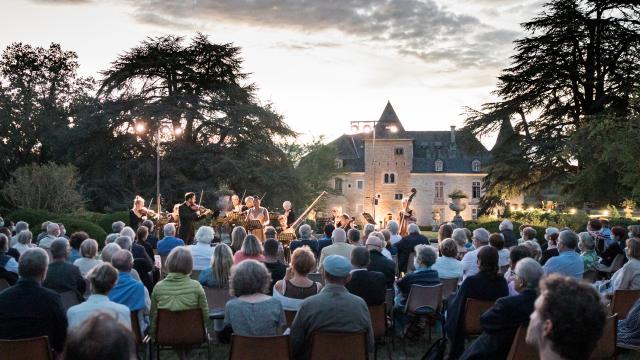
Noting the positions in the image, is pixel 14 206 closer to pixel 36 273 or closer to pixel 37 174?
pixel 37 174

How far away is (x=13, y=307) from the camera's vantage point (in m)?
5.14

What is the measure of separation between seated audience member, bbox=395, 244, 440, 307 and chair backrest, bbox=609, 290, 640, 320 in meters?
2.00

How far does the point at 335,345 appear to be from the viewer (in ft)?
16.3

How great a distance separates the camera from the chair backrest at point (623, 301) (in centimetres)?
702

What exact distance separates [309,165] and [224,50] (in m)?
24.1

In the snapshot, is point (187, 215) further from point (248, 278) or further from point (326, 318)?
point (326, 318)

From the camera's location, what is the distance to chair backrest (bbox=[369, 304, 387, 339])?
6762 millimetres

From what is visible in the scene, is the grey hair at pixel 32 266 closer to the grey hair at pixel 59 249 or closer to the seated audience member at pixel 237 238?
the grey hair at pixel 59 249

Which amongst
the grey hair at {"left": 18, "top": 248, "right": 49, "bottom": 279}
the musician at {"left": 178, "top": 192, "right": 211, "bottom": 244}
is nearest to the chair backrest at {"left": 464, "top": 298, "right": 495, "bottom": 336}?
the grey hair at {"left": 18, "top": 248, "right": 49, "bottom": 279}

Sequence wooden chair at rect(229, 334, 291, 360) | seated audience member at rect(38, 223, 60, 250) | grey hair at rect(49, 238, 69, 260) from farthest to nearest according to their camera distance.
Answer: seated audience member at rect(38, 223, 60, 250) < grey hair at rect(49, 238, 69, 260) < wooden chair at rect(229, 334, 291, 360)

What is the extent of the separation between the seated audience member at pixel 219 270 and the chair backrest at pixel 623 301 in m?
4.33

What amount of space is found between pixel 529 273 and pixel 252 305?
2310 mm

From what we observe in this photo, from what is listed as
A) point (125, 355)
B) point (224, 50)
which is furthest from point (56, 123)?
point (125, 355)

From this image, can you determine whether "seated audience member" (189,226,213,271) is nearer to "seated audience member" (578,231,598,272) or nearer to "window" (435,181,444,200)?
"seated audience member" (578,231,598,272)
